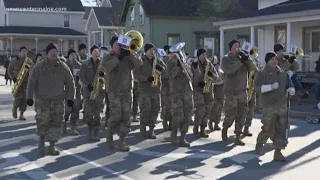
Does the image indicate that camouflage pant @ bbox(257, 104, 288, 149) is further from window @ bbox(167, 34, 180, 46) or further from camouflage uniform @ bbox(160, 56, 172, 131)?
window @ bbox(167, 34, 180, 46)

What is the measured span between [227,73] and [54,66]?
3.46 meters

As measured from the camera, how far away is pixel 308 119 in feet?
49.2

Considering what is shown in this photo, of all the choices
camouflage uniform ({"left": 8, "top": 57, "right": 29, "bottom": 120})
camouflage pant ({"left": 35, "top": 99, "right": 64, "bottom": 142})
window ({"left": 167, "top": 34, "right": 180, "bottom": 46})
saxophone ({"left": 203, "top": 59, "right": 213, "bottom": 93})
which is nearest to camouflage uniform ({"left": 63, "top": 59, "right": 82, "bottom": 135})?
camouflage uniform ({"left": 8, "top": 57, "right": 29, "bottom": 120})

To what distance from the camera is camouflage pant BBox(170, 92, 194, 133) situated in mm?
10500

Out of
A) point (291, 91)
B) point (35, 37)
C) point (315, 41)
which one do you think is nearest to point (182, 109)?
point (291, 91)

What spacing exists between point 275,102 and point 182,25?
33.4m

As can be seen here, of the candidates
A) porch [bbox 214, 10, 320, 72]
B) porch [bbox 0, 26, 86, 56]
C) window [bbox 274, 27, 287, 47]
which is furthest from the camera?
porch [bbox 0, 26, 86, 56]

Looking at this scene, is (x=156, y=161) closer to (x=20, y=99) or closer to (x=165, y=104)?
(x=165, y=104)

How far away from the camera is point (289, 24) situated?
77.0ft

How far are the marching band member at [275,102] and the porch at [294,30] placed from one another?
13541 millimetres

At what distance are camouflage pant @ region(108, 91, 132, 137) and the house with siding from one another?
31.3 meters

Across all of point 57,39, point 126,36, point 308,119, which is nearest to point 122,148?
point 126,36

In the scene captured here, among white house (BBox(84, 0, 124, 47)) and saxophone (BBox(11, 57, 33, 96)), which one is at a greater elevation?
white house (BBox(84, 0, 124, 47))

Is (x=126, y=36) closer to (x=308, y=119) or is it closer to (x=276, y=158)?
(x=276, y=158)
